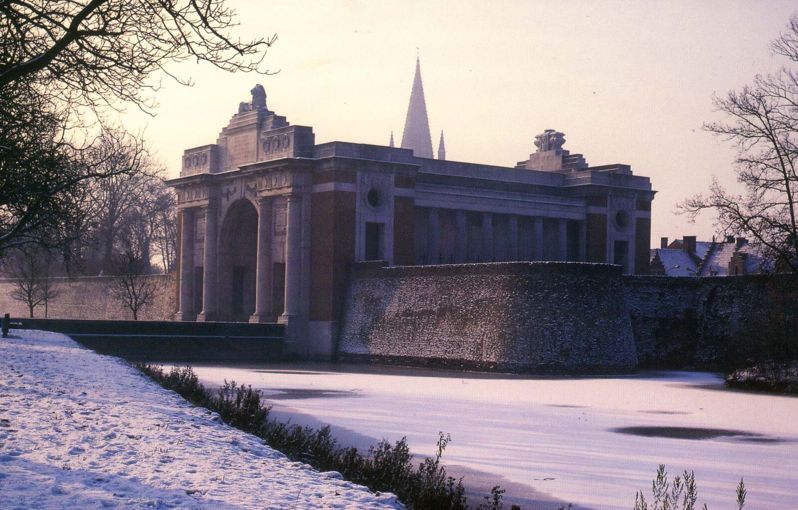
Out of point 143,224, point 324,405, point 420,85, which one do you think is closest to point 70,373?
point 324,405

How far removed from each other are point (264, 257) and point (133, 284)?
15.5 metres

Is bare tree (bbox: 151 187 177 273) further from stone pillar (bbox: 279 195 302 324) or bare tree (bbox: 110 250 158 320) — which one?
stone pillar (bbox: 279 195 302 324)

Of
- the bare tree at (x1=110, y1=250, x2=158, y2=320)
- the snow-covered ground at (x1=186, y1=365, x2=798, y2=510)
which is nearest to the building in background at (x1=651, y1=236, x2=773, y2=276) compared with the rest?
the bare tree at (x1=110, y1=250, x2=158, y2=320)

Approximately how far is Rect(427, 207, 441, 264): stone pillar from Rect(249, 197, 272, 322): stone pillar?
9365 mm

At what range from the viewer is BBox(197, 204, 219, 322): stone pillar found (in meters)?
62.0

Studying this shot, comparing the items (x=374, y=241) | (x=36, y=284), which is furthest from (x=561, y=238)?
(x=36, y=284)

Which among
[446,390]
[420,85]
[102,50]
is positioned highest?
[420,85]

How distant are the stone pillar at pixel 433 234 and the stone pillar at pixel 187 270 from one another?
15478 mm

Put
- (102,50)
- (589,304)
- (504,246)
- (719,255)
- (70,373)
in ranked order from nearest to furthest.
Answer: (102,50) < (70,373) < (589,304) < (504,246) < (719,255)

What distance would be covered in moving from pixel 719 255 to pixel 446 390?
63645 millimetres

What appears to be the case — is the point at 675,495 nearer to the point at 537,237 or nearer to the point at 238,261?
the point at 238,261

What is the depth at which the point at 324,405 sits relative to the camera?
24.1 metres

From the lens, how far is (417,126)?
114 metres

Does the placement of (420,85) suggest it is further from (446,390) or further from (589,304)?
(446,390)
